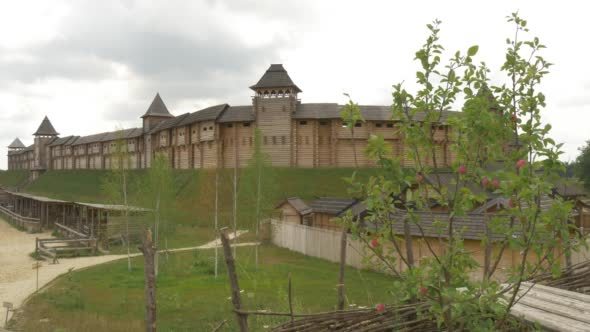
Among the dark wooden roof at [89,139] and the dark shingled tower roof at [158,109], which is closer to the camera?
the dark shingled tower roof at [158,109]

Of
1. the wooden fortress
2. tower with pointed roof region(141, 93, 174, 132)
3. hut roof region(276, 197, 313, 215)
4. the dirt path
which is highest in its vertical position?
tower with pointed roof region(141, 93, 174, 132)

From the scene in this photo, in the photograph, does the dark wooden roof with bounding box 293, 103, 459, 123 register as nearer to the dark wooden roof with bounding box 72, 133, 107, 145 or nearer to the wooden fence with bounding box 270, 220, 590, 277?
the wooden fence with bounding box 270, 220, 590, 277

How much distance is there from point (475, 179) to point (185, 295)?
1211cm

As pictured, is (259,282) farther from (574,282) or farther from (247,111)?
(247,111)

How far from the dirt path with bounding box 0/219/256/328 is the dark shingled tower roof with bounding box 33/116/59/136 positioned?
2571 inches

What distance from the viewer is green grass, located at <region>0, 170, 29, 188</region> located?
8704cm

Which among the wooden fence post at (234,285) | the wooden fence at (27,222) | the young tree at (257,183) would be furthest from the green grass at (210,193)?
the wooden fence post at (234,285)

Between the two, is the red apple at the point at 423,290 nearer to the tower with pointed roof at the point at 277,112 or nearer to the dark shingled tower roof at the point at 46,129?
the tower with pointed roof at the point at 277,112

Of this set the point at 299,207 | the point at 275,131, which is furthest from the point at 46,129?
the point at 299,207

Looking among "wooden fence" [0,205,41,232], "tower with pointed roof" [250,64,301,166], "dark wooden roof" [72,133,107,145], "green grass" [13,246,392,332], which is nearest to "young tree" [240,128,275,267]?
"green grass" [13,246,392,332]

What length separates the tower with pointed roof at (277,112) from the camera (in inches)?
1849

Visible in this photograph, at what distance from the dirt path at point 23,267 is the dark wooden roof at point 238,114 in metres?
23.4

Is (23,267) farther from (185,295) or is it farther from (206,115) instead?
(206,115)

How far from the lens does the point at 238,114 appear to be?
49.1 meters
